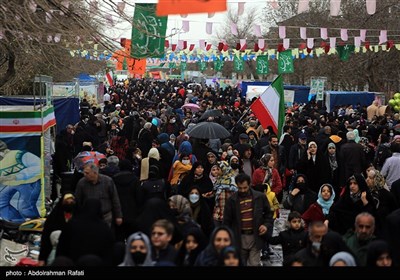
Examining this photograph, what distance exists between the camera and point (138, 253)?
680 cm

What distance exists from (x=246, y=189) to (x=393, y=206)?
6.12ft

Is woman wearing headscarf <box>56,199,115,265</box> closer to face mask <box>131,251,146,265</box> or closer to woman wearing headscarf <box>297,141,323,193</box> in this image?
face mask <box>131,251,146,265</box>

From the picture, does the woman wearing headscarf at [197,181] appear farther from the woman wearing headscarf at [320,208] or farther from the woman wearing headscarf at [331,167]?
the woman wearing headscarf at [331,167]

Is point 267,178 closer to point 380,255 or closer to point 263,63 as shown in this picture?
point 380,255

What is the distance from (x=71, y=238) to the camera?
768cm

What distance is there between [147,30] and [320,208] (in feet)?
16.4

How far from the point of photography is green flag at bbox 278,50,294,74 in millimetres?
35500

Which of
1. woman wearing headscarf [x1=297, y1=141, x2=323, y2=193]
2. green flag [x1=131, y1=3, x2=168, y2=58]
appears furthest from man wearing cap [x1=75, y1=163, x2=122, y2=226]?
woman wearing headscarf [x1=297, y1=141, x2=323, y2=193]

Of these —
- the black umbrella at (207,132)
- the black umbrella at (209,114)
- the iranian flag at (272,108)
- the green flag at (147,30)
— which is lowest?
the black umbrella at (207,132)

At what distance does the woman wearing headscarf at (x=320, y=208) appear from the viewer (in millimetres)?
10016

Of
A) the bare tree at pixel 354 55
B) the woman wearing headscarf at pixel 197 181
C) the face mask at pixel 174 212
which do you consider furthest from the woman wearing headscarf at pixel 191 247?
the bare tree at pixel 354 55

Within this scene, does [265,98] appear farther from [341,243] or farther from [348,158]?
[341,243]

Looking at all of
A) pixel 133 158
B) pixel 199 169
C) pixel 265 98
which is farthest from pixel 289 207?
pixel 265 98

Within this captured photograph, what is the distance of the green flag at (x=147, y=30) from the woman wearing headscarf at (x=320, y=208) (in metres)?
4.41
